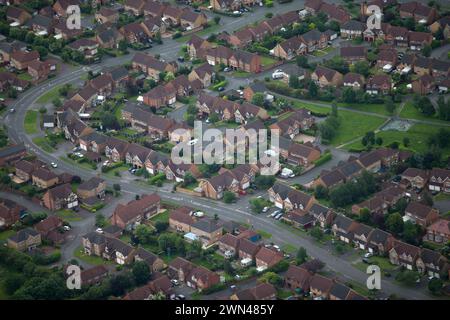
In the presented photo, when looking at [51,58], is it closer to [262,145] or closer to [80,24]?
[80,24]

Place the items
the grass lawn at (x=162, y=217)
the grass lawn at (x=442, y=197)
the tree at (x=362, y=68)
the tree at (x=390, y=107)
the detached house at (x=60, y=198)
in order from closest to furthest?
the grass lawn at (x=162, y=217) → the grass lawn at (x=442, y=197) → the detached house at (x=60, y=198) → the tree at (x=390, y=107) → the tree at (x=362, y=68)

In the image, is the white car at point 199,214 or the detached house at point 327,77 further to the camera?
the detached house at point 327,77

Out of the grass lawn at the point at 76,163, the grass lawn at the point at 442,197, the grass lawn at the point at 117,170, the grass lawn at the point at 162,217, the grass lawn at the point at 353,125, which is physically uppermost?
the grass lawn at the point at 442,197

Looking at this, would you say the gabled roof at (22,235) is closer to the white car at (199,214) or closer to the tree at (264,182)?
the white car at (199,214)

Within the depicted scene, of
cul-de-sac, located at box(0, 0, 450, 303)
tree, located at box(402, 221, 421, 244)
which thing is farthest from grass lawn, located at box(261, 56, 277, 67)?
tree, located at box(402, 221, 421, 244)

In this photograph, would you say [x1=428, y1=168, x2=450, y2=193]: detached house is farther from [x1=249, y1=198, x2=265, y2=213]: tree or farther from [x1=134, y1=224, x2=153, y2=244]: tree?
[x1=134, y1=224, x2=153, y2=244]: tree

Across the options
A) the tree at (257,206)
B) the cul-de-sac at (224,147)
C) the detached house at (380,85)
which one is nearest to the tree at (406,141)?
the cul-de-sac at (224,147)

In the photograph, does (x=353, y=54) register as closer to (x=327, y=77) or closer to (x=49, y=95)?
(x=327, y=77)

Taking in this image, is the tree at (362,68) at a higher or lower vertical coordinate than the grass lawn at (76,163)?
higher
